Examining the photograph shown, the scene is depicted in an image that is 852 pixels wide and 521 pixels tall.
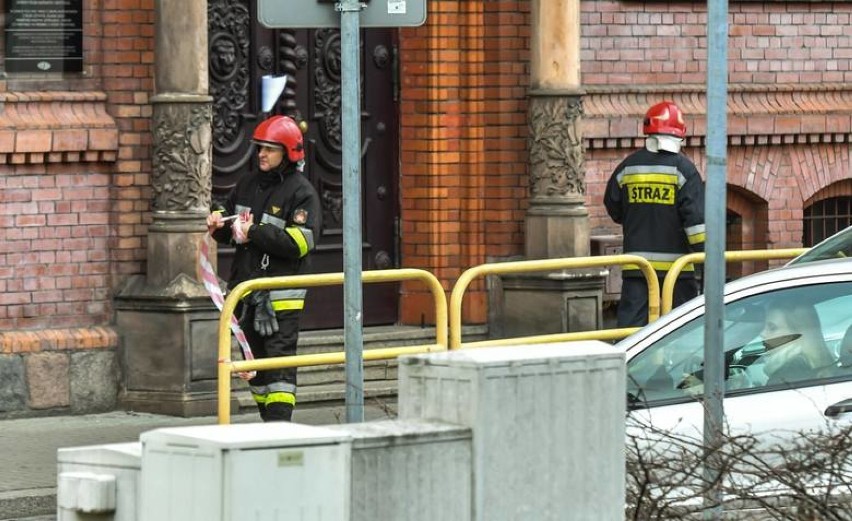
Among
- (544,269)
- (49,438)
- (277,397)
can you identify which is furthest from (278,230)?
(49,438)

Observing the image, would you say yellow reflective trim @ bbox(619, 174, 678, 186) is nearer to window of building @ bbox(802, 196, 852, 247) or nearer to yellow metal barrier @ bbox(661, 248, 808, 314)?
yellow metal barrier @ bbox(661, 248, 808, 314)

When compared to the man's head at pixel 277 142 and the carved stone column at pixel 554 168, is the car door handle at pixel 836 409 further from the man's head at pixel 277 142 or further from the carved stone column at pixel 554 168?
the carved stone column at pixel 554 168

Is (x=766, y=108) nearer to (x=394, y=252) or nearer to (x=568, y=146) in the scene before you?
(x=568, y=146)

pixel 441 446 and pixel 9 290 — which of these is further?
pixel 9 290

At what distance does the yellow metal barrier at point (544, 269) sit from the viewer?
433 inches

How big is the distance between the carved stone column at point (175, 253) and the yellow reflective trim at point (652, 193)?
2613 mm

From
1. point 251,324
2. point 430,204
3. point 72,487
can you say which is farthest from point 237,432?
point 430,204

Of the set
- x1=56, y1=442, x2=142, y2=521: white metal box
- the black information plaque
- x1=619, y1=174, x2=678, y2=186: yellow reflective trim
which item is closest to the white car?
x1=56, y1=442, x2=142, y2=521: white metal box

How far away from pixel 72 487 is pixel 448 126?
9.87 meters

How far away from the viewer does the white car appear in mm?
8305

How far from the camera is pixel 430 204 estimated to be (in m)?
14.8

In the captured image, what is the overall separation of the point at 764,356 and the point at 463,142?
6596mm

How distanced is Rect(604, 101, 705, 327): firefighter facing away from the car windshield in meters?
1.94

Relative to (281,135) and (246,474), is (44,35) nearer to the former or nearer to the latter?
(281,135)
